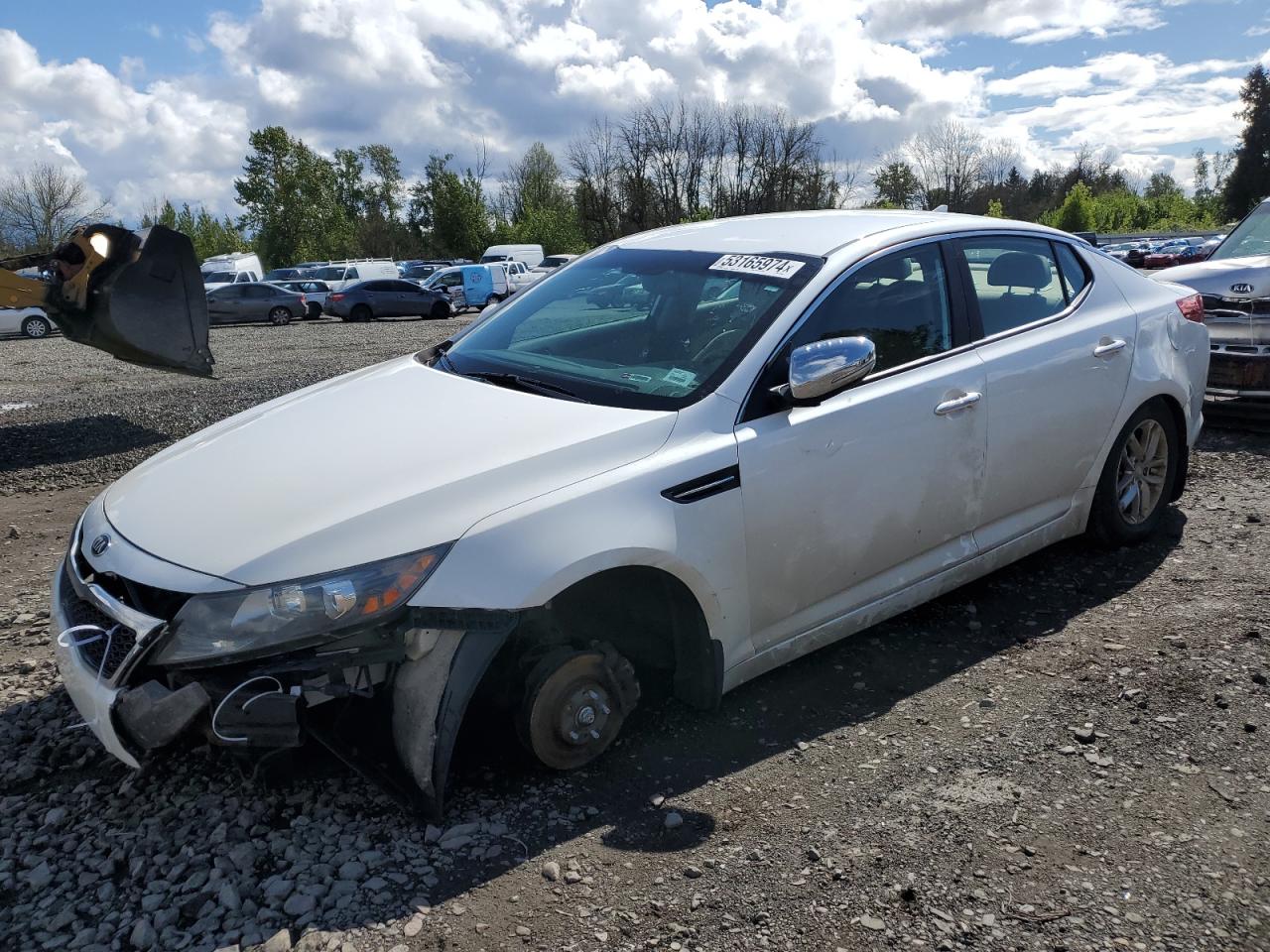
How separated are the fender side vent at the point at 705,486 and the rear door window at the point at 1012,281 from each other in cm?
152

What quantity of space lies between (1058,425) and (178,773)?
11.8 feet

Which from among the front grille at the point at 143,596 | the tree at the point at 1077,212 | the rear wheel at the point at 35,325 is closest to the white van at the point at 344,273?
the rear wheel at the point at 35,325

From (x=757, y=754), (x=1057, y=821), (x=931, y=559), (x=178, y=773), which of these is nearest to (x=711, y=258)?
(x=931, y=559)

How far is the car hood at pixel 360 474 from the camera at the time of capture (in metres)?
2.72

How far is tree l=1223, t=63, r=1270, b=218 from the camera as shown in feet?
255

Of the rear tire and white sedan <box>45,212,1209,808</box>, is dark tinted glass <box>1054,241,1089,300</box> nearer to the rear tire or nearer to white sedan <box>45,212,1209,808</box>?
white sedan <box>45,212,1209,808</box>

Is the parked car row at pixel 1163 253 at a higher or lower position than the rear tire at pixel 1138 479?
higher

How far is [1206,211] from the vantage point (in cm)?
9362

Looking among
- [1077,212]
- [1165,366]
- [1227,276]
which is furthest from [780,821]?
[1077,212]

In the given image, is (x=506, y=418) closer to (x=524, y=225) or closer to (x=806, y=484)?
(x=806, y=484)

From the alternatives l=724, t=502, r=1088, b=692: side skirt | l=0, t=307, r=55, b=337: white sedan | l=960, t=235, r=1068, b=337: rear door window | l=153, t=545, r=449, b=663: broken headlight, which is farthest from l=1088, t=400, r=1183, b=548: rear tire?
l=0, t=307, r=55, b=337: white sedan

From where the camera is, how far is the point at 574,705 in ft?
9.98

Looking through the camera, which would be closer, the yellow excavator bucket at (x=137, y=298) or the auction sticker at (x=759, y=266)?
the auction sticker at (x=759, y=266)

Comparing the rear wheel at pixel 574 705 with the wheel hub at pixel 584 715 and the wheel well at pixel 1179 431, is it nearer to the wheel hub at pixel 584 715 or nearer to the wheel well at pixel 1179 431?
the wheel hub at pixel 584 715
